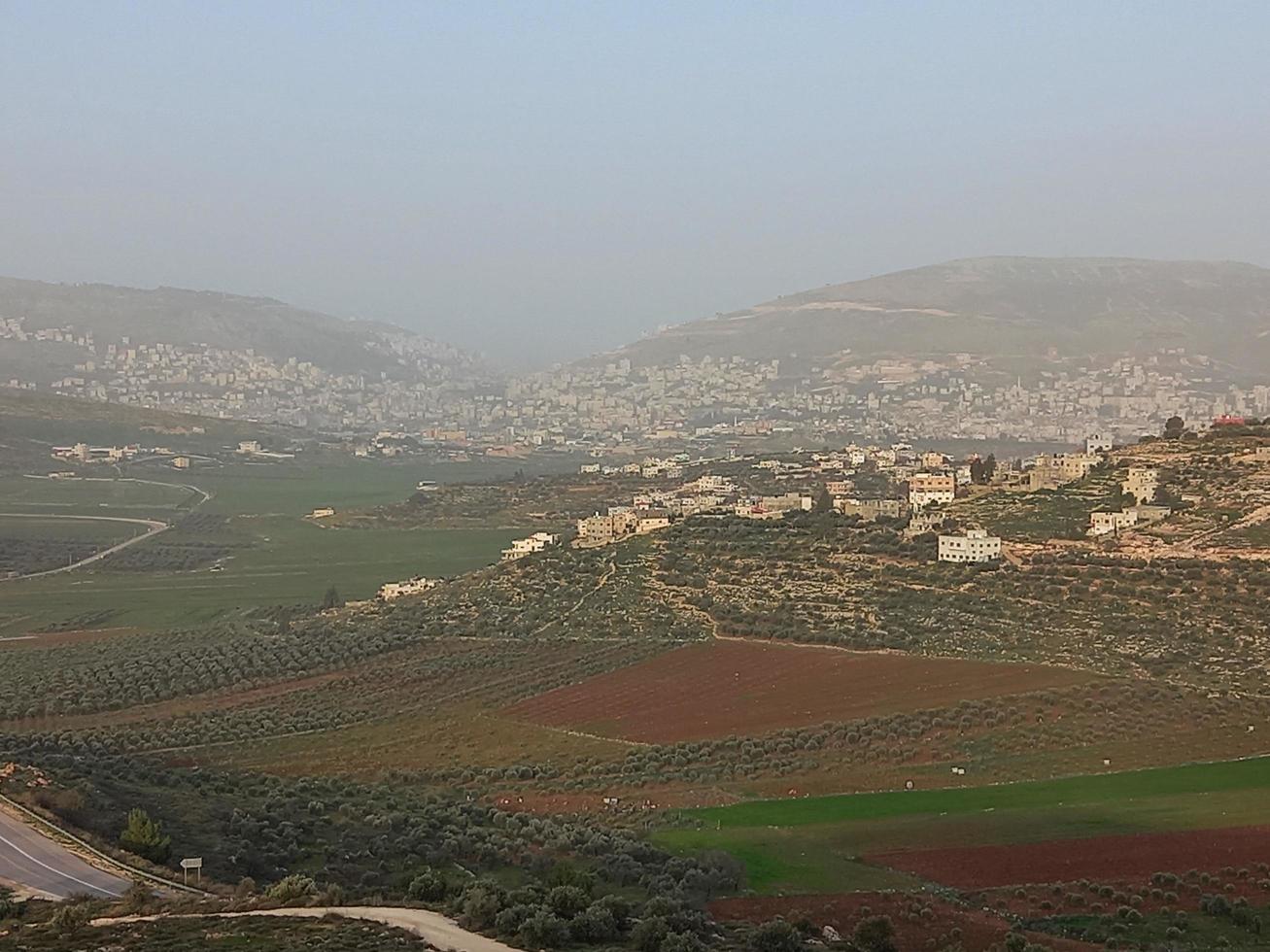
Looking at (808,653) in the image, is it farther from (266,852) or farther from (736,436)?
(736,436)

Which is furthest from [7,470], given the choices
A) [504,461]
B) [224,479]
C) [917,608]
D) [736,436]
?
[917,608]

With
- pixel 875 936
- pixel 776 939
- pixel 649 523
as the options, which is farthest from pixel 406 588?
pixel 776 939

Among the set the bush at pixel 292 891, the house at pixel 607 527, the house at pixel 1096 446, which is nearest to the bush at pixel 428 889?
the bush at pixel 292 891

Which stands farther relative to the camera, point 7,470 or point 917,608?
point 7,470

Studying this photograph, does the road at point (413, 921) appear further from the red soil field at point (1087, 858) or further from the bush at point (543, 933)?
the red soil field at point (1087, 858)

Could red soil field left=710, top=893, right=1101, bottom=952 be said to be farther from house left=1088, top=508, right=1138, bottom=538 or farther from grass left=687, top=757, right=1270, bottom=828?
house left=1088, top=508, right=1138, bottom=538
